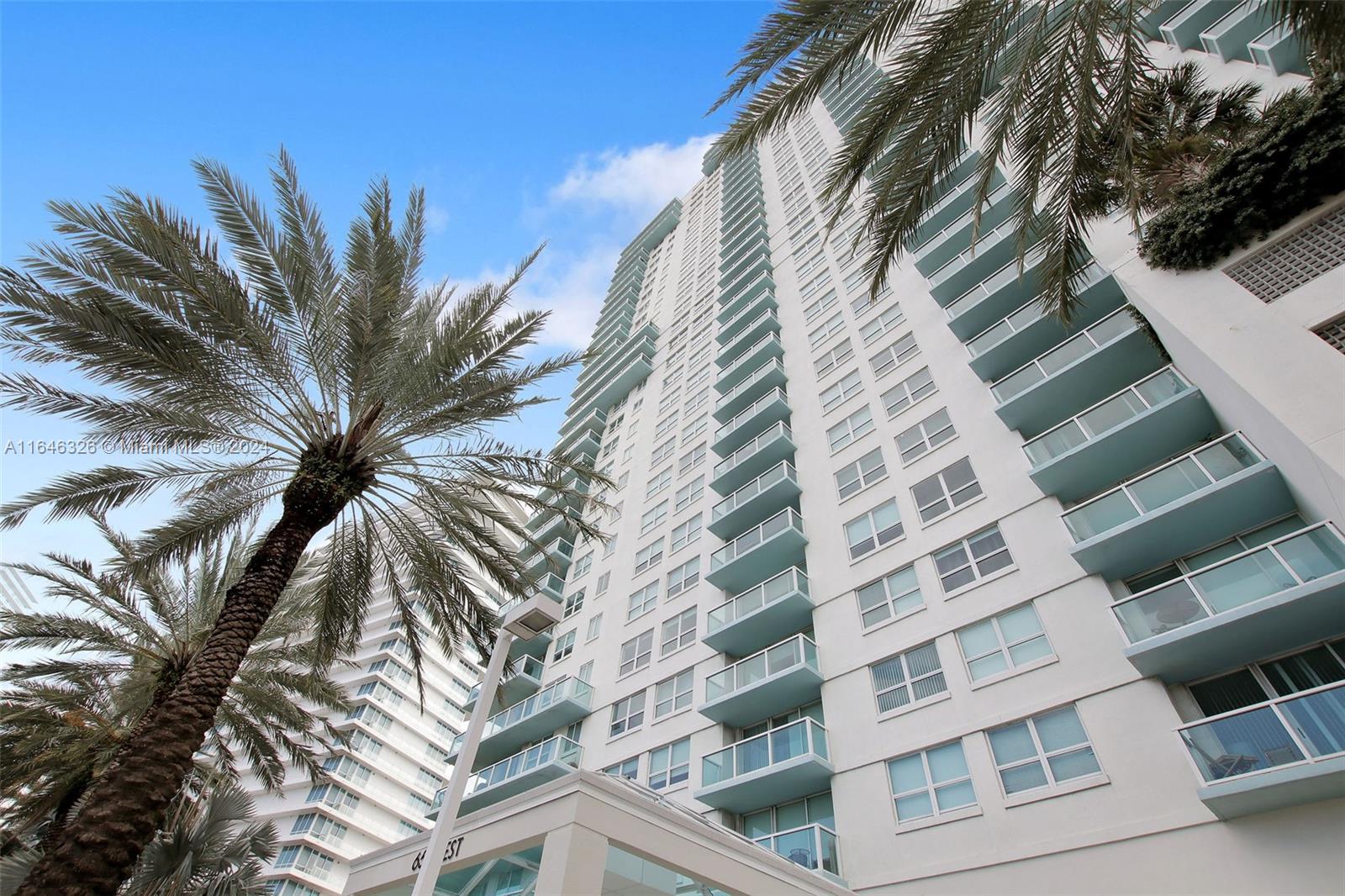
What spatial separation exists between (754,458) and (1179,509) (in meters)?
13.7

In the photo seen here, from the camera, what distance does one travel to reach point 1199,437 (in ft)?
46.5

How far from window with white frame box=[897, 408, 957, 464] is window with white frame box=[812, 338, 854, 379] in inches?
Result: 232

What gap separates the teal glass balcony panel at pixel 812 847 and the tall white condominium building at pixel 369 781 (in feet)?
109

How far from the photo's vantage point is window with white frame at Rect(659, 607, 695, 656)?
72.1 feet

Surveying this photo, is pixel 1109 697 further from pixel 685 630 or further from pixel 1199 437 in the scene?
pixel 685 630

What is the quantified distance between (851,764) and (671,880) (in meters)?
7.28

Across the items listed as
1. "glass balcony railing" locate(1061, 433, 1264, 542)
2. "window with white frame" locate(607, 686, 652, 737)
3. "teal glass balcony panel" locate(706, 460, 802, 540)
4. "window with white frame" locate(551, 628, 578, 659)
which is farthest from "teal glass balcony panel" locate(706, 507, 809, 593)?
"window with white frame" locate(551, 628, 578, 659)

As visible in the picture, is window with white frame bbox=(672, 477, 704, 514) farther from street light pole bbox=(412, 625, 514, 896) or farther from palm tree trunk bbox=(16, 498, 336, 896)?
street light pole bbox=(412, 625, 514, 896)

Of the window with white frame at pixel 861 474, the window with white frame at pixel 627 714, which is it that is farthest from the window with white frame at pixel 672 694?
the window with white frame at pixel 861 474

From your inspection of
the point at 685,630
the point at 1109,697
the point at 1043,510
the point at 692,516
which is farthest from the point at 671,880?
the point at 692,516

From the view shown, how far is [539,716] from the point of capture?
925 inches

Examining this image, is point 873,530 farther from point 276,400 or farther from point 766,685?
point 276,400

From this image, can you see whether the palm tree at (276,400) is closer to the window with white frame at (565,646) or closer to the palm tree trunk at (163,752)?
the palm tree trunk at (163,752)

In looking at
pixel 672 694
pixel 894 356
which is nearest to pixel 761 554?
pixel 672 694
